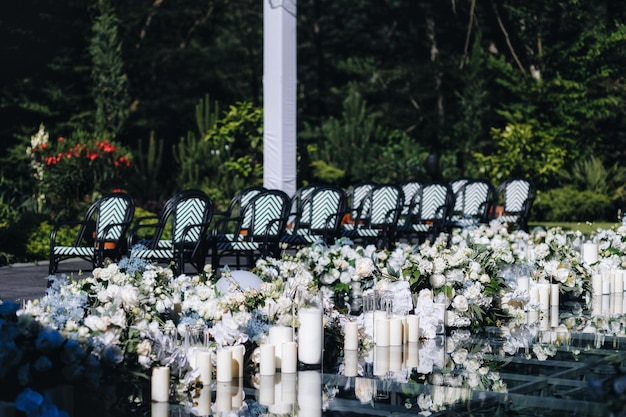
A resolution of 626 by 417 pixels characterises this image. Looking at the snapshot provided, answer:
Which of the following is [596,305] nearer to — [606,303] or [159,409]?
A: [606,303]

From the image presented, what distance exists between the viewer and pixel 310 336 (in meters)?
5.62

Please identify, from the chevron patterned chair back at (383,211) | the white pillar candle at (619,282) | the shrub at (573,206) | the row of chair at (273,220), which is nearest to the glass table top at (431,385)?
the row of chair at (273,220)

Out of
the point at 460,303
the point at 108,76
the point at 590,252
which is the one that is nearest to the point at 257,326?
the point at 460,303

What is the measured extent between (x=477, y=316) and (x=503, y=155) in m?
15.6

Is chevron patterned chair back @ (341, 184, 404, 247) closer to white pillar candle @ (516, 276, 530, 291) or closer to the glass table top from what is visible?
white pillar candle @ (516, 276, 530, 291)

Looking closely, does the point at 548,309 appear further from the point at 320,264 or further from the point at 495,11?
the point at 495,11

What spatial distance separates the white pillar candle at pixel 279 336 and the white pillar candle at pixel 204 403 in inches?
21.9

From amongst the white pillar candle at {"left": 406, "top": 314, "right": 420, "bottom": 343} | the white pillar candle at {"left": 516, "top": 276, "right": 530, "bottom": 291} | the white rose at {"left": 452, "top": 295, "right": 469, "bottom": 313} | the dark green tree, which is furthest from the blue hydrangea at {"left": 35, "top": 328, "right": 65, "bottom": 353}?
the dark green tree

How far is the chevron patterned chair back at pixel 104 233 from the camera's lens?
859cm

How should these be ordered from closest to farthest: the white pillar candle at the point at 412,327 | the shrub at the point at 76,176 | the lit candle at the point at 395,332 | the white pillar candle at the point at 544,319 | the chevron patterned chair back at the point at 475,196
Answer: the lit candle at the point at 395,332, the white pillar candle at the point at 412,327, the white pillar candle at the point at 544,319, the chevron patterned chair back at the point at 475,196, the shrub at the point at 76,176

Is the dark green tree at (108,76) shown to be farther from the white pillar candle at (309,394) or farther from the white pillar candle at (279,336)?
the white pillar candle at (309,394)

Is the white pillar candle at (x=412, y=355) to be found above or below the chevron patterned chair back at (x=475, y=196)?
below

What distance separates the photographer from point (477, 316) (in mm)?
7008

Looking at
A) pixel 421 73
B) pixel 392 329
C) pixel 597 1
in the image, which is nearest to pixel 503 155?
pixel 421 73
